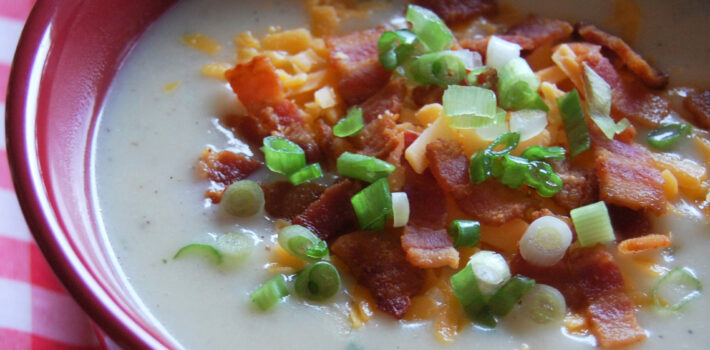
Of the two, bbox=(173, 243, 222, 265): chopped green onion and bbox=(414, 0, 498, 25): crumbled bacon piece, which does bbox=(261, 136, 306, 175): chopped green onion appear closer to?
bbox=(173, 243, 222, 265): chopped green onion

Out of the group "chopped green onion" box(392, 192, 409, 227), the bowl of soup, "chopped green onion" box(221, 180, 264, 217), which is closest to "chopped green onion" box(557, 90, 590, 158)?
the bowl of soup

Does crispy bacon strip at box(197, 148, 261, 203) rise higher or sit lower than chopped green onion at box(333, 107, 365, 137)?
lower

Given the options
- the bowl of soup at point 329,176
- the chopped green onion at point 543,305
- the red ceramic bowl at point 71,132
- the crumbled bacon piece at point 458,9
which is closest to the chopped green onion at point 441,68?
the bowl of soup at point 329,176

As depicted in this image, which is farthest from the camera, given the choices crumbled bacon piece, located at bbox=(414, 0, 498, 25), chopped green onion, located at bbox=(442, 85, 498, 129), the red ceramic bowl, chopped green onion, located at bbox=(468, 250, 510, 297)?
crumbled bacon piece, located at bbox=(414, 0, 498, 25)

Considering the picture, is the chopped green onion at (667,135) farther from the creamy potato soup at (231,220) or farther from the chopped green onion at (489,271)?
the chopped green onion at (489,271)

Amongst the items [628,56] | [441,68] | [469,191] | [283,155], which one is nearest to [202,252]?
[283,155]

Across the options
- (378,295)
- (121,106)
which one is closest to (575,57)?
(378,295)

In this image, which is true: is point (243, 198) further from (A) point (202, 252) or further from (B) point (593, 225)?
(B) point (593, 225)
